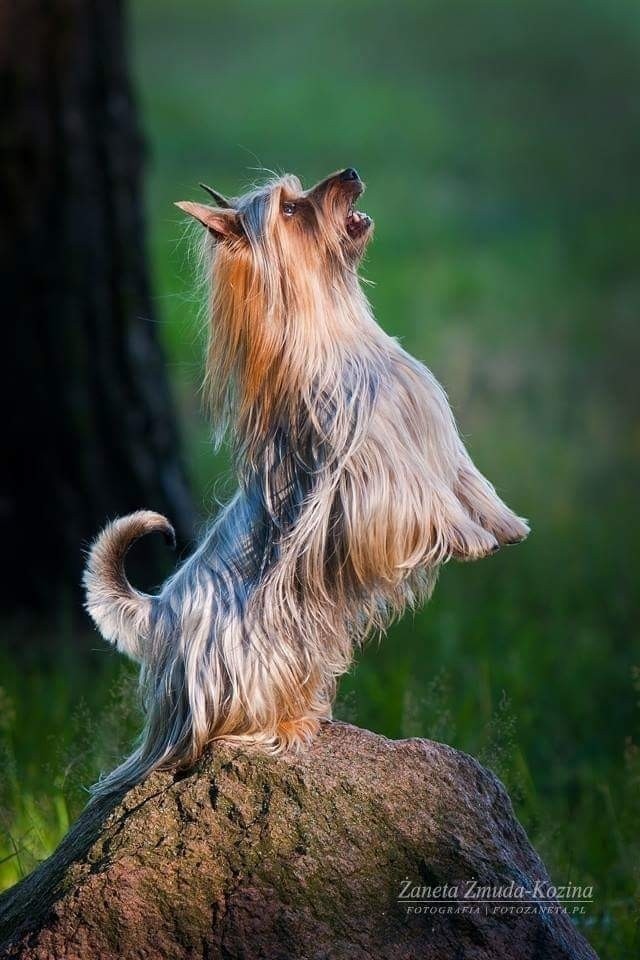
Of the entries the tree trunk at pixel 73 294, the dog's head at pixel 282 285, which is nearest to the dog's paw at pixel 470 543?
the dog's head at pixel 282 285

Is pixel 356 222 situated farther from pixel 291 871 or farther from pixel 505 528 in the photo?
pixel 291 871

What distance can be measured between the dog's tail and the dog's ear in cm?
82

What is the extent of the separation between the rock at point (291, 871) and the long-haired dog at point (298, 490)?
19cm

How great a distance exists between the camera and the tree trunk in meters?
7.46

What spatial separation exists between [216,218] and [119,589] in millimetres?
1079

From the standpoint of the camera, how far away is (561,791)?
658 centimetres

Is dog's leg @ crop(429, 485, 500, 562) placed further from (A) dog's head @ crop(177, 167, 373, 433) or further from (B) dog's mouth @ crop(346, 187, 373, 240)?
(B) dog's mouth @ crop(346, 187, 373, 240)

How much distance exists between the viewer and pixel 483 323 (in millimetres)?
16719

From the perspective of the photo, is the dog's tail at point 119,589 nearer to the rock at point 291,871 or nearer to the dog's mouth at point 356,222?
the rock at point 291,871

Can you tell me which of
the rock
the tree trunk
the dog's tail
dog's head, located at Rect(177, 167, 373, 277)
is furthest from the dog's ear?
the tree trunk

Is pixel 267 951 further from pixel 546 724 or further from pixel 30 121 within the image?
pixel 30 121

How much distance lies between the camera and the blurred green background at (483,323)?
17.1 ft

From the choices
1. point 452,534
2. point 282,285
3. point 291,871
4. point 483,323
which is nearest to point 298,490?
point 452,534

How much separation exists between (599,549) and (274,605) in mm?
6223
